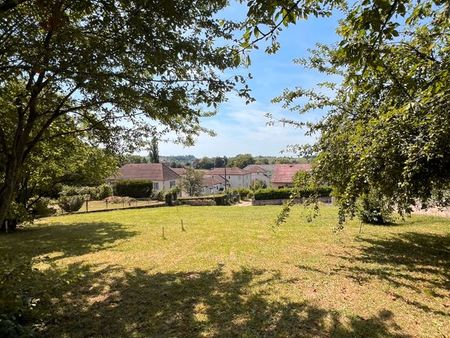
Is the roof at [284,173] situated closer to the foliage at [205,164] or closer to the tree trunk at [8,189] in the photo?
the tree trunk at [8,189]

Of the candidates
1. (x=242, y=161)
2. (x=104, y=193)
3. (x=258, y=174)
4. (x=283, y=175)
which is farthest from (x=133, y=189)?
(x=242, y=161)

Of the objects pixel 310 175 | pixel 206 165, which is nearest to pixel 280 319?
pixel 310 175

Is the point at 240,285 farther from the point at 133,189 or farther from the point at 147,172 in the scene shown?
the point at 147,172

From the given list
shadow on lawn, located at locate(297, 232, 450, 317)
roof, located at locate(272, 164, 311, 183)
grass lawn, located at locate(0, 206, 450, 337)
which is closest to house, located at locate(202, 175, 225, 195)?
roof, located at locate(272, 164, 311, 183)

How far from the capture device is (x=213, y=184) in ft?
239

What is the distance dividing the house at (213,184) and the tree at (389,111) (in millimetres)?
57125

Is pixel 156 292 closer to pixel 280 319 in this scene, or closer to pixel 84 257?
pixel 280 319

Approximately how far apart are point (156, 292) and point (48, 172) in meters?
11.6

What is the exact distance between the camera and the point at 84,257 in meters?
9.75

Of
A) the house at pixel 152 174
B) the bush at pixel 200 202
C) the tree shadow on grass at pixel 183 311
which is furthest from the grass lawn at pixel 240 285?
the house at pixel 152 174

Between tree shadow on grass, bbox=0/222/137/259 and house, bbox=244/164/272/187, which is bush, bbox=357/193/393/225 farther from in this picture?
house, bbox=244/164/272/187

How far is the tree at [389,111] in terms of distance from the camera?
3492mm

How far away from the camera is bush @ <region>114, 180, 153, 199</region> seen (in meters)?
42.3

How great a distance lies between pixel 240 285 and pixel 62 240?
9063 millimetres
